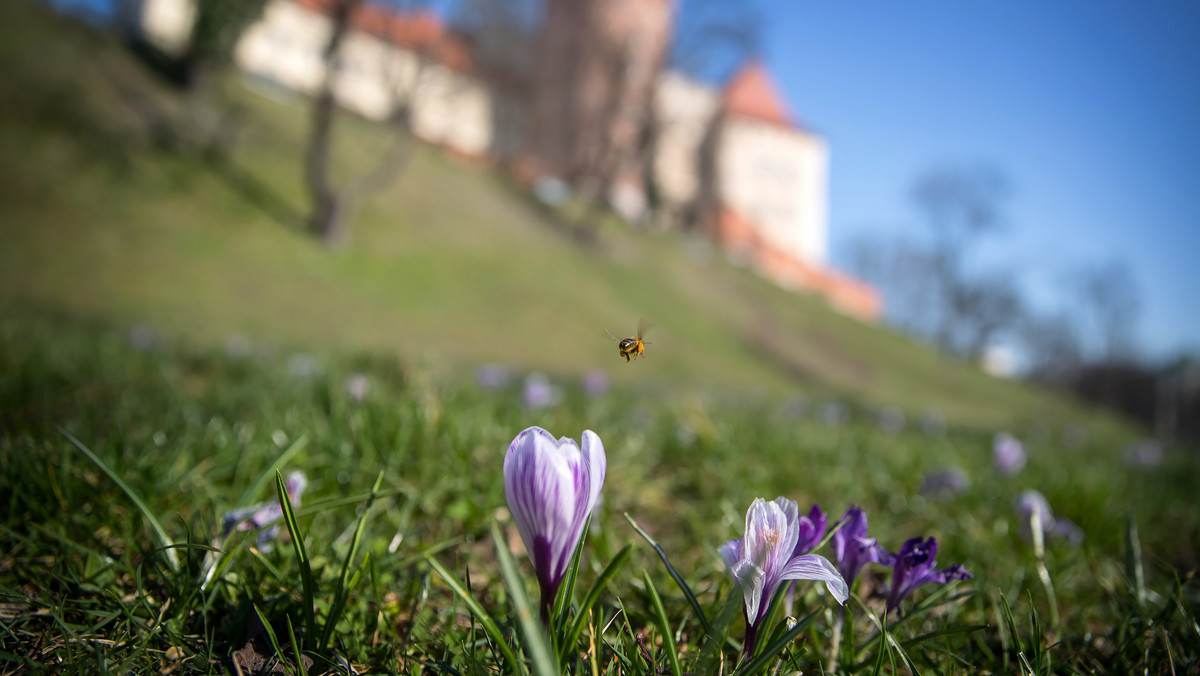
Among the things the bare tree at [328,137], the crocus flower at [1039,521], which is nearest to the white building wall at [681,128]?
the bare tree at [328,137]

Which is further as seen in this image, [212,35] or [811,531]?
[212,35]

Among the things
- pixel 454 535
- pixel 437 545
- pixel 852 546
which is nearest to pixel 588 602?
pixel 852 546

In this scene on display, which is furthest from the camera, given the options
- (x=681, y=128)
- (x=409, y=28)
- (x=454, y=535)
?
(x=681, y=128)

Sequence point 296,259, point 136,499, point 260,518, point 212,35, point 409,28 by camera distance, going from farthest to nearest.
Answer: point 212,35
point 409,28
point 296,259
point 260,518
point 136,499

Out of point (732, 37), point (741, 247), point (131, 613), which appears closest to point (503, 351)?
point (131, 613)

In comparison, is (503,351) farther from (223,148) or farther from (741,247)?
(741,247)

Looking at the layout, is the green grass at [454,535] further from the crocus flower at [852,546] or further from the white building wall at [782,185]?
the white building wall at [782,185]

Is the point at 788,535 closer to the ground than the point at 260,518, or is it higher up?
higher up

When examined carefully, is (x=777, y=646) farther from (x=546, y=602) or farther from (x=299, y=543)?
(x=299, y=543)

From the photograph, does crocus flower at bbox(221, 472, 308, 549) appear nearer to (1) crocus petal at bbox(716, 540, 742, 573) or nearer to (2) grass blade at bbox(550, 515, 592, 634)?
(2) grass blade at bbox(550, 515, 592, 634)
